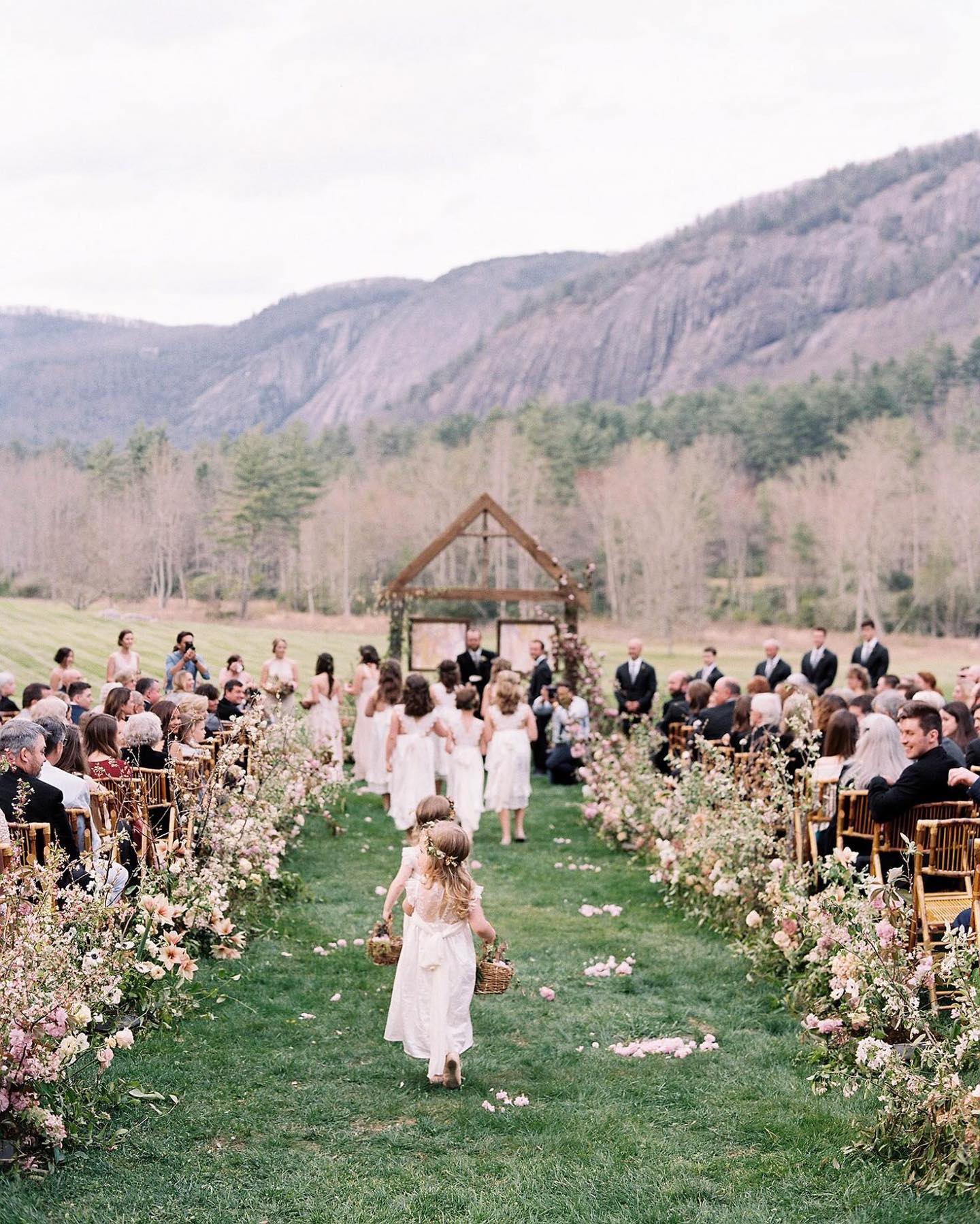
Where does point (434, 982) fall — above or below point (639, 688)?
below

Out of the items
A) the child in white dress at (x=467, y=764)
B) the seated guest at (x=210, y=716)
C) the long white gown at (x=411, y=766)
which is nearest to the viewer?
the seated guest at (x=210, y=716)

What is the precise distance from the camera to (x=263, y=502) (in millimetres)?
29750

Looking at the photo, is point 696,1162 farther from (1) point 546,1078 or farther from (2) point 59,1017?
(2) point 59,1017

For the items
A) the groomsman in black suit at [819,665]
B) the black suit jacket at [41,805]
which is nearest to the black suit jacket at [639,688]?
the groomsman in black suit at [819,665]

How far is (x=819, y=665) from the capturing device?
16.9m

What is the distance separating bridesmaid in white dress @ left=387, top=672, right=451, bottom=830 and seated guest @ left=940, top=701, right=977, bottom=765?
180 inches

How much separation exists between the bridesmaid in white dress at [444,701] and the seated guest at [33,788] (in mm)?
5968

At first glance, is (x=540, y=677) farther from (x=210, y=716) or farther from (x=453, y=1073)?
(x=453, y=1073)

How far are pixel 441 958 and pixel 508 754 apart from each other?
21.2 feet

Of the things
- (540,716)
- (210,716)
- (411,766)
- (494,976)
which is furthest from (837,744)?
(540,716)

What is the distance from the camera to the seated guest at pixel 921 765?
6672 millimetres

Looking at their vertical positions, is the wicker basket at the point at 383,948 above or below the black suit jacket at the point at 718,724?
below

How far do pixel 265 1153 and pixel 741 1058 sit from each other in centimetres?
248

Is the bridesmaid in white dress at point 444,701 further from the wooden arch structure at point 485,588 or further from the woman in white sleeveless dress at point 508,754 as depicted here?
the wooden arch structure at point 485,588
